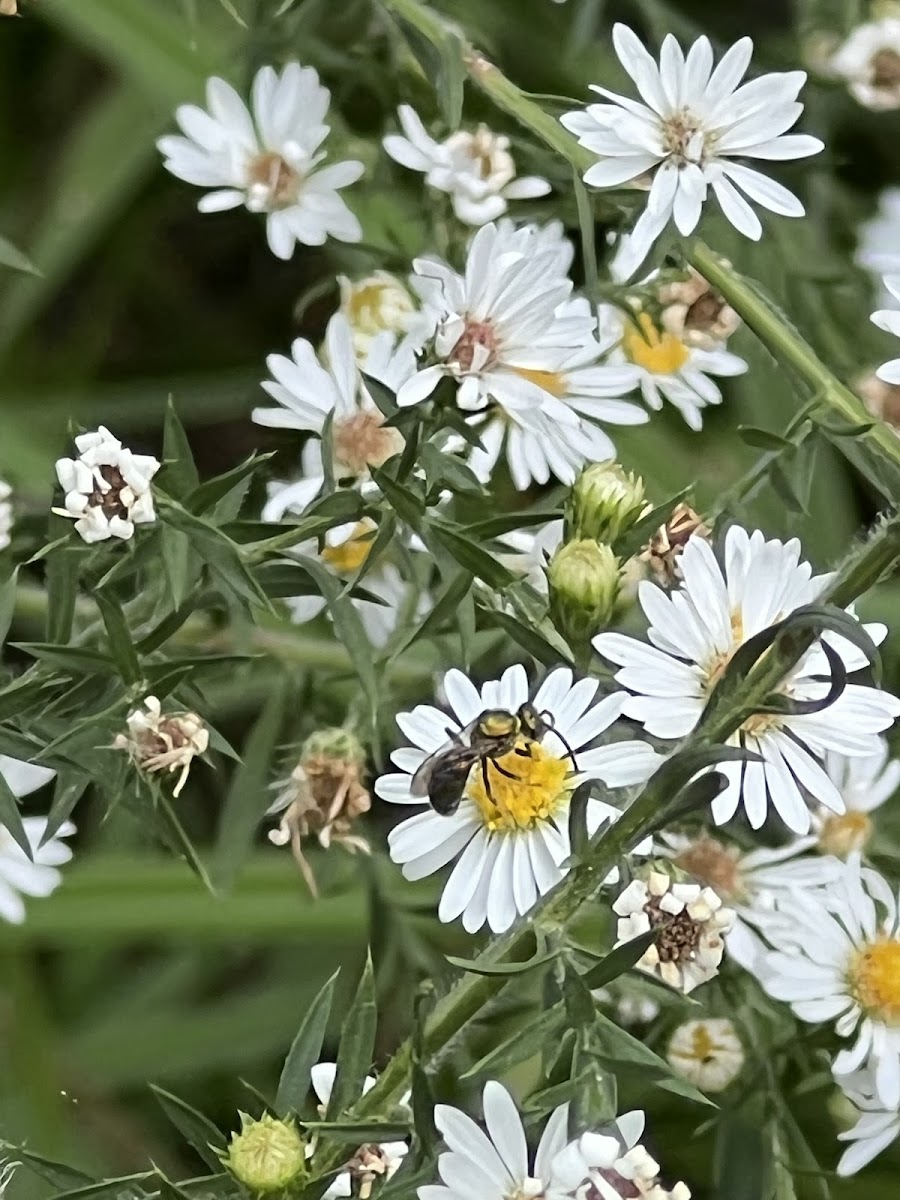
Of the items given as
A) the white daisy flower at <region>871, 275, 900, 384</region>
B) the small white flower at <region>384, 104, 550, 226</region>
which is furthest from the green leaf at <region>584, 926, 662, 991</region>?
the small white flower at <region>384, 104, 550, 226</region>

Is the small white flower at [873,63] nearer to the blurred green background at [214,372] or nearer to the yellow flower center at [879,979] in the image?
the blurred green background at [214,372]

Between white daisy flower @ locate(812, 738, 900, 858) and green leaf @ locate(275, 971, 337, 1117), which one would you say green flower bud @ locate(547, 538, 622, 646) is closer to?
green leaf @ locate(275, 971, 337, 1117)

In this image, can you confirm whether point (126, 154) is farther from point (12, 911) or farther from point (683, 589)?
point (683, 589)

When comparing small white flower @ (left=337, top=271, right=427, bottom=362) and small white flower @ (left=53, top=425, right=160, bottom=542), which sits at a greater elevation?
small white flower @ (left=337, top=271, right=427, bottom=362)

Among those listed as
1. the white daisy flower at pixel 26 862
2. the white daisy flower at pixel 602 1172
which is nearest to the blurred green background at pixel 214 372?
the white daisy flower at pixel 26 862

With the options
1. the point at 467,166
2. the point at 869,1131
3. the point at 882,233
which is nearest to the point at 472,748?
the point at 869,1131

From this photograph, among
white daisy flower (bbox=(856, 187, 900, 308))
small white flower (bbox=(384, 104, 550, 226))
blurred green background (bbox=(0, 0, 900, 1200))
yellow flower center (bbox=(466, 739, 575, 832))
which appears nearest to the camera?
yellow flower center (bbox=(466, 739, 575, 832))

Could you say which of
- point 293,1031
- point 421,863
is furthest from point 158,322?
point 421,863
